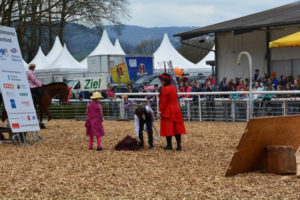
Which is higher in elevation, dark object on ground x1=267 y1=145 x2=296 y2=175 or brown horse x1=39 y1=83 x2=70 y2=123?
brown horse x1=39 y1=83 x2=70 y2=123

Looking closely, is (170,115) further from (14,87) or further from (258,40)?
(258,40)

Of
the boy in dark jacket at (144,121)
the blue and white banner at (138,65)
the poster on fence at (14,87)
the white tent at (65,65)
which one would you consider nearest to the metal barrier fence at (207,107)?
the boy in dark jacket at (144,121)

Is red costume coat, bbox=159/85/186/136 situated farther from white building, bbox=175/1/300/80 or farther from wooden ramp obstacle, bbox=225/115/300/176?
white building, bbox=175/1/300/80

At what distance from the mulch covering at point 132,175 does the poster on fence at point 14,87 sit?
2.13 ft

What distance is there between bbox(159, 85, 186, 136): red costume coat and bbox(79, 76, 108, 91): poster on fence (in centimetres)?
1199

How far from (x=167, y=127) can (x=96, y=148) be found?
1.80 meters

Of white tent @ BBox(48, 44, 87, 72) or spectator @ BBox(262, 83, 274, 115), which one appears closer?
spectator @ BBox(262, 83, 274, 115)

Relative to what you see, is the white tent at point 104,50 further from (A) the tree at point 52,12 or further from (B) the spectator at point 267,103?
(B) the spectator at point 267,103

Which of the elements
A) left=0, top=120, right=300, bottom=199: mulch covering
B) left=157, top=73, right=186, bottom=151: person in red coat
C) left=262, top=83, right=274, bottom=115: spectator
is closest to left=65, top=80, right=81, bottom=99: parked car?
left=262, top=83, right=274, bottom=115: spectator

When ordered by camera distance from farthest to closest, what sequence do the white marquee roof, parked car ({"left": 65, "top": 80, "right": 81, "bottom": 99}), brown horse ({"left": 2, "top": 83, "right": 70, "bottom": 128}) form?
the white marquee roof < parked car ({"left": 65, "top": 80, "right": 81, "bottom": 99}) < brown horse ({"left": 2, "top": 83, "right": 70, "bottom": 128})

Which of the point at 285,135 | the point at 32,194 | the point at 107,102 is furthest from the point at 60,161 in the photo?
the point at 107,102

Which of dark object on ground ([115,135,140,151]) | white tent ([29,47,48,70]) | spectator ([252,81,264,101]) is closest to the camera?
dark object on ground ([115,135,140,151])

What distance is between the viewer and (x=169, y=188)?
8.21 m

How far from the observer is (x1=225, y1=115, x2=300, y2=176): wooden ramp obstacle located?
877 cm
